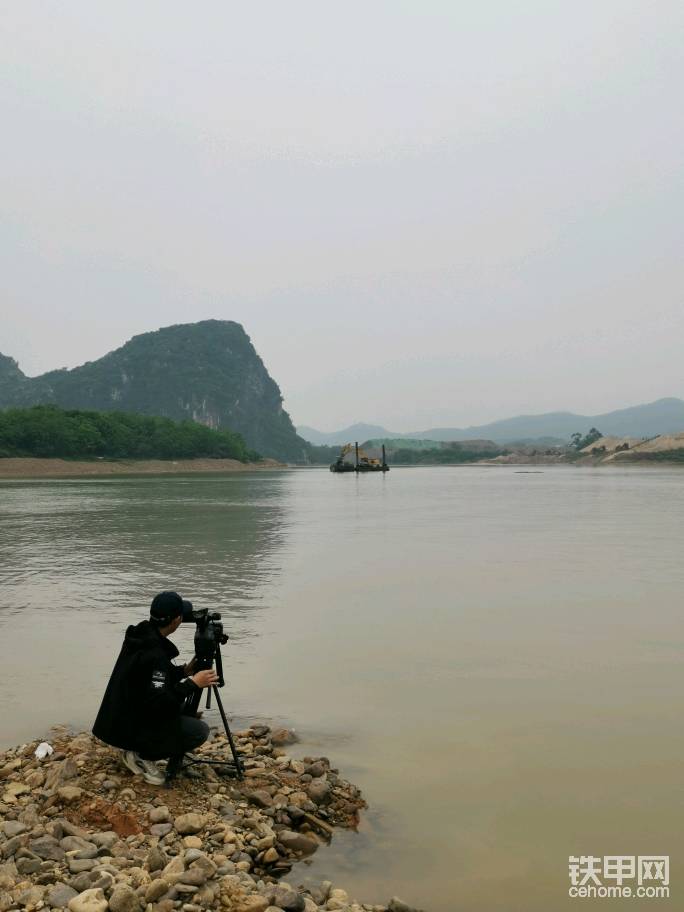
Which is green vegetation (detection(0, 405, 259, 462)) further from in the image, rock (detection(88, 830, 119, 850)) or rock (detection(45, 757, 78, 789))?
rock (detection(88, 830, 119, 850))

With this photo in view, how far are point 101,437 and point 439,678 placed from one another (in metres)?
145

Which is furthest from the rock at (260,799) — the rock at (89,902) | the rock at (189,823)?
the rock at (89,902)

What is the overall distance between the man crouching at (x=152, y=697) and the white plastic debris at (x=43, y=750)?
1.03 metres

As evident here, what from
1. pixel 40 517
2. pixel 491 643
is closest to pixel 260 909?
pixel 491 643

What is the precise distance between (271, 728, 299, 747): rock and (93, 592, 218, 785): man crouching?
70.0 inches

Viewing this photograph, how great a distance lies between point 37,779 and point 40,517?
3362cm

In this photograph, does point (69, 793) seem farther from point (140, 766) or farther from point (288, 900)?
point (288, 900)

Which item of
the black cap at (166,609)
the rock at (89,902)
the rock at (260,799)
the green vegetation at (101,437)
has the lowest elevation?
the rock at (260,799)

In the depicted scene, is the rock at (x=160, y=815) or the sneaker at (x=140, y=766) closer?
the rock at (x=160, y=815)

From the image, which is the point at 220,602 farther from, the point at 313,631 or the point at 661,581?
the point at 661,581

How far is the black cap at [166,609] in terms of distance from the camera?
6.18m

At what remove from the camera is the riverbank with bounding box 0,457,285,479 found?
119 metres

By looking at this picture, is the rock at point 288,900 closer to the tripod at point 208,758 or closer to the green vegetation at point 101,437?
the tripod at point 208,758

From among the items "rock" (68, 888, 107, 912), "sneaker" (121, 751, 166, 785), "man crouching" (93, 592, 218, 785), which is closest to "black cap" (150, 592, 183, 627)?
"man crouching" (93, 592, 218, 785)
